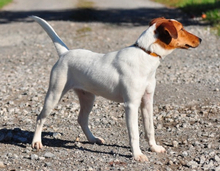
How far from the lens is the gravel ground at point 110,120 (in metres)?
5.37

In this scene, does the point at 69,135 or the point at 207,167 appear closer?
the point at 207,167

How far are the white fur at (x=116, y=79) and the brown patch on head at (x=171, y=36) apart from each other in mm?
69

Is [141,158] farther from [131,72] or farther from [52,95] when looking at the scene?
[52,95]

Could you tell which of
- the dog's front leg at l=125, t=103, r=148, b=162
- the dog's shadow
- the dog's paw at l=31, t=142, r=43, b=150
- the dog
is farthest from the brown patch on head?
the dog's paw at l=31, t=142, r=43, b=150

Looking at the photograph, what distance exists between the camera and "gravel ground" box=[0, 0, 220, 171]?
537 centimetres

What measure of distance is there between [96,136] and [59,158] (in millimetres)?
1020

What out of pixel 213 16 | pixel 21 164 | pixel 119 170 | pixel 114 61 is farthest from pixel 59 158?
pixel 213 16

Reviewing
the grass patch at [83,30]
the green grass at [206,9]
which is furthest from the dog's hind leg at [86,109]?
the green grass at [206,9]

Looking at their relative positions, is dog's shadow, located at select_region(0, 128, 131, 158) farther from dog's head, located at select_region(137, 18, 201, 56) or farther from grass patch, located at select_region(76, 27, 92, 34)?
grass patch, located at select_region(76, 27, 92, 34)

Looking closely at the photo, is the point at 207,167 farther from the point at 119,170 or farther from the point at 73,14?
the point at 73,14

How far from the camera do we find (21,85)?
30.9 feet

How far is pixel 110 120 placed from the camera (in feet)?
23.2

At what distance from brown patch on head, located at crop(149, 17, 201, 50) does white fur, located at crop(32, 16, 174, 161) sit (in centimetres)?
7

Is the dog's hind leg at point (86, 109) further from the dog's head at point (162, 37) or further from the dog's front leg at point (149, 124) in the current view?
the dog's head at point (162, 37)
